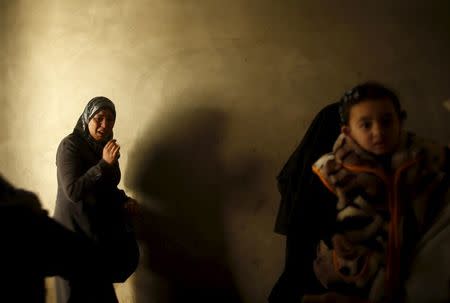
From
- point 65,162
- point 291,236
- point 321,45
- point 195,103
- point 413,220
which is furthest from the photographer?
point 195,103

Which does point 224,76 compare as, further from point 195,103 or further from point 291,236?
point 291,236

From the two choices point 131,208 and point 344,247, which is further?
point 131,208

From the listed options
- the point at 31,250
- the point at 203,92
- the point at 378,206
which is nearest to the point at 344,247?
the point at 378,206

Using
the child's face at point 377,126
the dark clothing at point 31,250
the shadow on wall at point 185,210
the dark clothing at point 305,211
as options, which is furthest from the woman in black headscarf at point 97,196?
the child's face at point 377,126

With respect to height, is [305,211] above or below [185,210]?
above

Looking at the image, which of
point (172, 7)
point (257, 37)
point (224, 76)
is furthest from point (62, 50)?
point (257, 37)

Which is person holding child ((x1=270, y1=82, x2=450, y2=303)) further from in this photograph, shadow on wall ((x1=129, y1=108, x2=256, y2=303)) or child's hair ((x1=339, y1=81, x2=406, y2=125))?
shadow on wall ((x1=129, y1=108, x2=256, y2=303))

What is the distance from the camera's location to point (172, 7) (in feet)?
6.22

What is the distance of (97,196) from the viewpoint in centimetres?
157

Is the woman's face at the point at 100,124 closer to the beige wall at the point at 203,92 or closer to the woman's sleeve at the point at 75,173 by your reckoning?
the woman's sleeve at the point at 75,173

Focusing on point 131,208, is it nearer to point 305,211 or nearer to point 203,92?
point 203,92

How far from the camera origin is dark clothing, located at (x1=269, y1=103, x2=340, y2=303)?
116 centimetres

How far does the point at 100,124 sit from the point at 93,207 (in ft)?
1.30

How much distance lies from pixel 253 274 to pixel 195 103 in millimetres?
999
